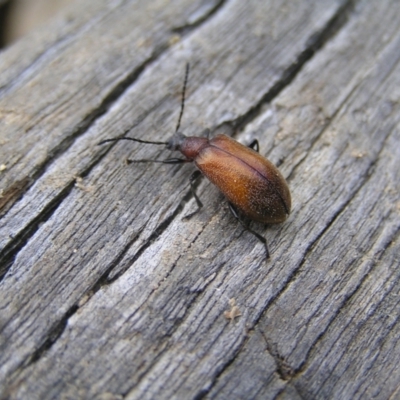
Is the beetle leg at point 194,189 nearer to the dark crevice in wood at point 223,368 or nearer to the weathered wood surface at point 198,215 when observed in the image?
the weathered wood surface at point 198,215

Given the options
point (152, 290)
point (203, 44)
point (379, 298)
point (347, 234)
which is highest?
point (203, 44)

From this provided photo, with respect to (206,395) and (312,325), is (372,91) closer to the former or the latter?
(312,325)

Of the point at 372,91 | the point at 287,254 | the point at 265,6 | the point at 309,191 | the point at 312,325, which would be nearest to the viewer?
the point at 312,325

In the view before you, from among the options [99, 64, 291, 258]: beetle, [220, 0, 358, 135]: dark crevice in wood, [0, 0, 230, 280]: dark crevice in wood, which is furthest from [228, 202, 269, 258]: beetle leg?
[220, 0, 358, 135]: dark crevice in wood

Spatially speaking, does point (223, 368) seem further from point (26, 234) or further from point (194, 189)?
point (26, 234)

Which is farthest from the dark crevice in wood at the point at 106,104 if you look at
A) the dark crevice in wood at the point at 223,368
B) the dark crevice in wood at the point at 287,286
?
the dark crevice in wood at the point at 287,286

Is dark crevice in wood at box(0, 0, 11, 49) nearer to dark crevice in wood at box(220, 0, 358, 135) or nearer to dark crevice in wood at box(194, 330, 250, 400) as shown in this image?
dark crevice in wood at box(220, 0, 358, 135)

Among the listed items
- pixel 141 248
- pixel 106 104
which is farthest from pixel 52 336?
pixel 106 104

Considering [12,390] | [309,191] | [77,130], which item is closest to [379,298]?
[309,191]
